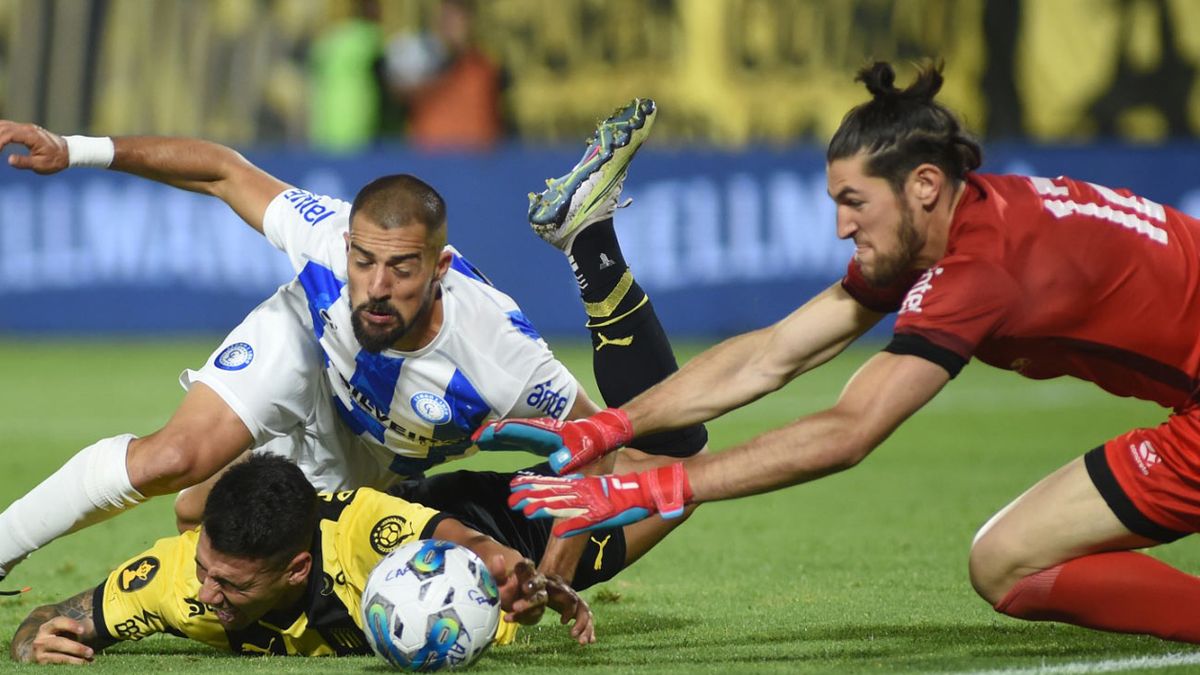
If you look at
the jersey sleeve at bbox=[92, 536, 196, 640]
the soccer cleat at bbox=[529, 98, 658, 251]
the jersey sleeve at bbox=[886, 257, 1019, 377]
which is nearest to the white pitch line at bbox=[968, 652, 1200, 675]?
the jersey sleeve at bbox=[886, 257, 1019, 377]

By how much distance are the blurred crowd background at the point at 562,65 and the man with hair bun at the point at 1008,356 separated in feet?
35.6

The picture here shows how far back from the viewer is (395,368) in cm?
627

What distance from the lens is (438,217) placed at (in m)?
6.20

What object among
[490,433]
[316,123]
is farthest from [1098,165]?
[490,433]

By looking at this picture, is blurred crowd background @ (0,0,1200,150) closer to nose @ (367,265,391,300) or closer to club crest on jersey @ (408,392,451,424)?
club crest on jersey @ (408,392,451,424)

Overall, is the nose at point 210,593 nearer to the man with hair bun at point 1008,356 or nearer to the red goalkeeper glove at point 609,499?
the man with hair bun at point 1008,356

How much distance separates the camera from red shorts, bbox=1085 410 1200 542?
17.3 ft

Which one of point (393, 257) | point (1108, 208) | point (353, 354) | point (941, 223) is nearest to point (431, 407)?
point (353, 354)

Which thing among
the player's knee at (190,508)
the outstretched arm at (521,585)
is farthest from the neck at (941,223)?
the player's knee at (190,508)

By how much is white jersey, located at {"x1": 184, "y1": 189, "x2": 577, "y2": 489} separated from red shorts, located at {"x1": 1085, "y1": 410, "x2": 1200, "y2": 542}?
79.1 inches

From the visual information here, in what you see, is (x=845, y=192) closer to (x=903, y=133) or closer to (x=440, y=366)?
(x=903, y=133)

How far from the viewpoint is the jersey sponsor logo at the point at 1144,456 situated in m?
5.32

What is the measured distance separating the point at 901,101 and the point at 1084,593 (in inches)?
63.5

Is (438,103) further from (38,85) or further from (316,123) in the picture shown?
(38,85)
